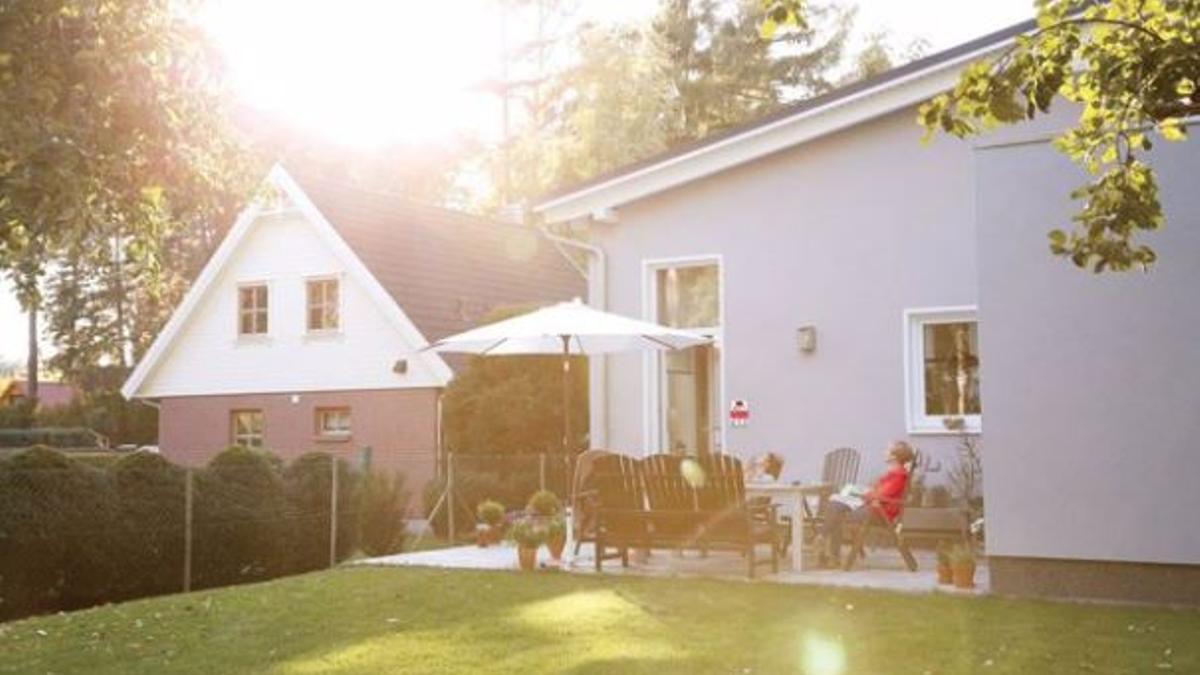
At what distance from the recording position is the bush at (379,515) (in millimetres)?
16375

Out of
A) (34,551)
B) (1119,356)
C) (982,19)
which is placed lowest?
(34,551)

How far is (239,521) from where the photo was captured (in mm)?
14648

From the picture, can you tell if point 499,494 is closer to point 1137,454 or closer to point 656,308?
point 656,308

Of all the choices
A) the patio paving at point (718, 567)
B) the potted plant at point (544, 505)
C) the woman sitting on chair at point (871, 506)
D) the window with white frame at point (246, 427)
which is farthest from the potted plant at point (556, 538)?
the window with white frame at point (246, 427)

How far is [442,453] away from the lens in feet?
75.5

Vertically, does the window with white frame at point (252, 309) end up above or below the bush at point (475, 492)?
above

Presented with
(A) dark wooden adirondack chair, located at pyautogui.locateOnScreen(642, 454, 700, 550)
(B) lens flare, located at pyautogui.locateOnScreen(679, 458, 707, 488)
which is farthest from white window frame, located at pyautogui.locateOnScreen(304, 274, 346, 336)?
(B) lens flare, located at pyautogui.locateOnScreen(679, 458, 707, 488)

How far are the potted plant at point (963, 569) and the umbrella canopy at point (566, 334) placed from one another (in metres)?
3.57

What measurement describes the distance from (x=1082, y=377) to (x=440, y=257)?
19.1 metres

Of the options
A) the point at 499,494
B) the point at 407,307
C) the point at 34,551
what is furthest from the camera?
the point at 407,307

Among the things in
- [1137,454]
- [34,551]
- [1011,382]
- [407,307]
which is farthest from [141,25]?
[407,307]

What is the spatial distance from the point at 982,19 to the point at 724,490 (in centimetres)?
1471

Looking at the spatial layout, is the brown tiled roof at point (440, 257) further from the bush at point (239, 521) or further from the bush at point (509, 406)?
the bush at point (239, 521)

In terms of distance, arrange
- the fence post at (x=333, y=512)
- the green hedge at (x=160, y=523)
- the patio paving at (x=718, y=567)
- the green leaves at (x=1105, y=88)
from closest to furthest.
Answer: the green leaves at (x=1105, y=88) → the patio paving at (x=718, y=567) → the green hedge at (x=160, y=523) → the fence post at (x=333, y=512)
